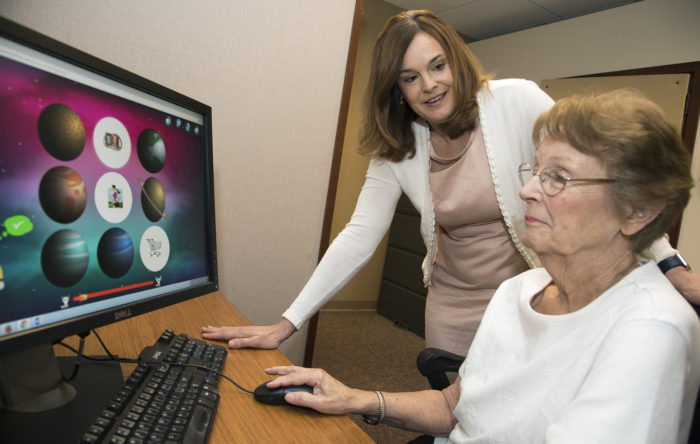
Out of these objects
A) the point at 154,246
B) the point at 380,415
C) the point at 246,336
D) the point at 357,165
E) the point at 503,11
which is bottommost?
the point at 380,415

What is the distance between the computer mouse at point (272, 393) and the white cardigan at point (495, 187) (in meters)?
0.37

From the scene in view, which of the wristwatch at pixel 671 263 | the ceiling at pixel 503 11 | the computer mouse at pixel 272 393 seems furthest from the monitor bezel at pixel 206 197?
the ceiling at pixel 503 11

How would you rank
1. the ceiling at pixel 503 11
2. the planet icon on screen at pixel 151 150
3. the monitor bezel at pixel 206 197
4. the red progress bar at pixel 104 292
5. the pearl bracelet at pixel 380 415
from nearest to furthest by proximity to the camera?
the monitor bezel at pixel 206 197
the red progress bar at pixel 104 292
the planet icon on screen at pixel 151 150
the pearl bracelet at pixel 380 415
the ceiling at pixel 503 11

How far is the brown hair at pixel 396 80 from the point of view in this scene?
1.32 m

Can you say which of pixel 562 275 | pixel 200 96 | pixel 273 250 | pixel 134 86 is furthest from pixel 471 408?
pixel 200 96

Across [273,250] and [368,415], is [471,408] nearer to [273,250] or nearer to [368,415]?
[368,415]

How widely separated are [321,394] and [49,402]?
1.38 feet

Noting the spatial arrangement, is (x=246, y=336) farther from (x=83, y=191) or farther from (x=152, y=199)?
(x=83, y=191)

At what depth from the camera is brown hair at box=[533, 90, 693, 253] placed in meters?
0.72

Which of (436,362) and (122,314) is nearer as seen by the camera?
(122,314)

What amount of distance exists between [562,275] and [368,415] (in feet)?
1.48

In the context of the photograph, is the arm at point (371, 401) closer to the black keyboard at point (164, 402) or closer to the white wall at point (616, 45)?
the black keyboard at point (164, 402)

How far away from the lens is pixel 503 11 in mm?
4059

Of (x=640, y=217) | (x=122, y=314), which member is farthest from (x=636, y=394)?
(x=122, y=314)
